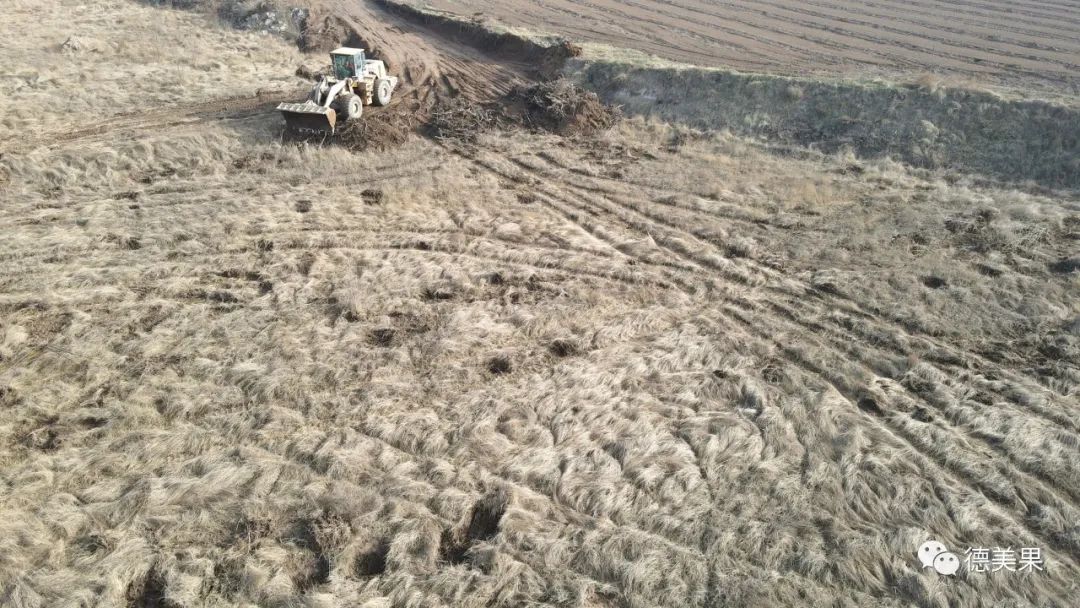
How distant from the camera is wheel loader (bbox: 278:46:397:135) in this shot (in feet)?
51.9

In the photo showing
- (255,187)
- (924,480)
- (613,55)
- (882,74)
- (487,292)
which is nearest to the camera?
(924,480)

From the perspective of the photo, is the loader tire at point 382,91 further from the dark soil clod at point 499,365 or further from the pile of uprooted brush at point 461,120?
the dark soil clod at point 499,365

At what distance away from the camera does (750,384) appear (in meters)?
8.72

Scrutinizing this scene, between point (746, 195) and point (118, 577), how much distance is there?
1391 centimetres

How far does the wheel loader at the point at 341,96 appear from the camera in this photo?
15.8 m

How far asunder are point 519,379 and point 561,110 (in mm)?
11640

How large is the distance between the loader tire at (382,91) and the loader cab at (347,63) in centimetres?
83

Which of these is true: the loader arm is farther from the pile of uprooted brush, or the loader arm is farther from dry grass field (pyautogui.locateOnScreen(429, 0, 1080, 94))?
dry grass field (pyautogui.locateOnScreen(429, 0, 1080, 94))

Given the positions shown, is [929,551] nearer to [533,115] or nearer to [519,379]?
[519,379]

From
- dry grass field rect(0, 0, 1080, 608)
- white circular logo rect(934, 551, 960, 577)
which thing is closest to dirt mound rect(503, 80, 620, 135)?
dry grass field rect(0, 0, 1080, 608)

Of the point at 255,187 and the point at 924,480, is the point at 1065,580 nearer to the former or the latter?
the point at 924,480

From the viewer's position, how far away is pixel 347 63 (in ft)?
57.1

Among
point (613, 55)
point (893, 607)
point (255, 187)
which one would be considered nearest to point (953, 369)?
point (893, 607)

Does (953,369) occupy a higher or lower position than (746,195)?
lower
